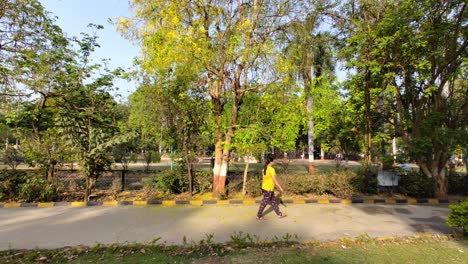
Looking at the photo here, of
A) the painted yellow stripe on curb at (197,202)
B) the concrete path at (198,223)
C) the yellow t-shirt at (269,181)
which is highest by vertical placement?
the yellow t-shirt at (269,181)

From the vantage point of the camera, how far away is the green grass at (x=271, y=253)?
178 inches

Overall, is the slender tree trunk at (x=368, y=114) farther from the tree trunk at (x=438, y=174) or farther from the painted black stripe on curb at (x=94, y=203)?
the painted black stripe on curb at (x=94, y=203)

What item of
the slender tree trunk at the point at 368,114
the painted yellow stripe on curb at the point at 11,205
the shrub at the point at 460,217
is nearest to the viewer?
the shrub at the point at 460,217

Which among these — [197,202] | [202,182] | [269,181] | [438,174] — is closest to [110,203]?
[197,202]

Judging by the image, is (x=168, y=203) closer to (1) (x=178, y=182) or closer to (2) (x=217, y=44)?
(1) (x=178, y=182)

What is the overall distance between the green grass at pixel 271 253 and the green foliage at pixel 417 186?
199 inches

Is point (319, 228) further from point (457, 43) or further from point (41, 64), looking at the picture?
point (41, 64)

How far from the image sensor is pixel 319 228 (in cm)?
→ 664

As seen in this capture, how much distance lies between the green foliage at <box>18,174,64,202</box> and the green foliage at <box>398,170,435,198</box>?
456 inches

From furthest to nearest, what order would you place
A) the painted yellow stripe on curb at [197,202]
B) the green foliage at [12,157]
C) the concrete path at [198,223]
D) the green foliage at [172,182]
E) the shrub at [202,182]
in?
the green foliage at [12,157], the shrub at [202,182], the green foliage at [172,182], the painted yellow stripe on curb at [197,202], the concrete path at [198,223]

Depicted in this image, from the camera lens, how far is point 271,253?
4.84m

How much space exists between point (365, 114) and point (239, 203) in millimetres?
6190

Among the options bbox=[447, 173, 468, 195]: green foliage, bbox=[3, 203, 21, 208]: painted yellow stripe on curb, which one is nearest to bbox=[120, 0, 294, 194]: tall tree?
bbox=[3, 203, 21, 208]: painted yellow stripe on curb

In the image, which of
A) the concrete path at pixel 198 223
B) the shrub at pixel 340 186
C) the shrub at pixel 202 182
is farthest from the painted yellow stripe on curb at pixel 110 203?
the shrub at pixel 340 186
